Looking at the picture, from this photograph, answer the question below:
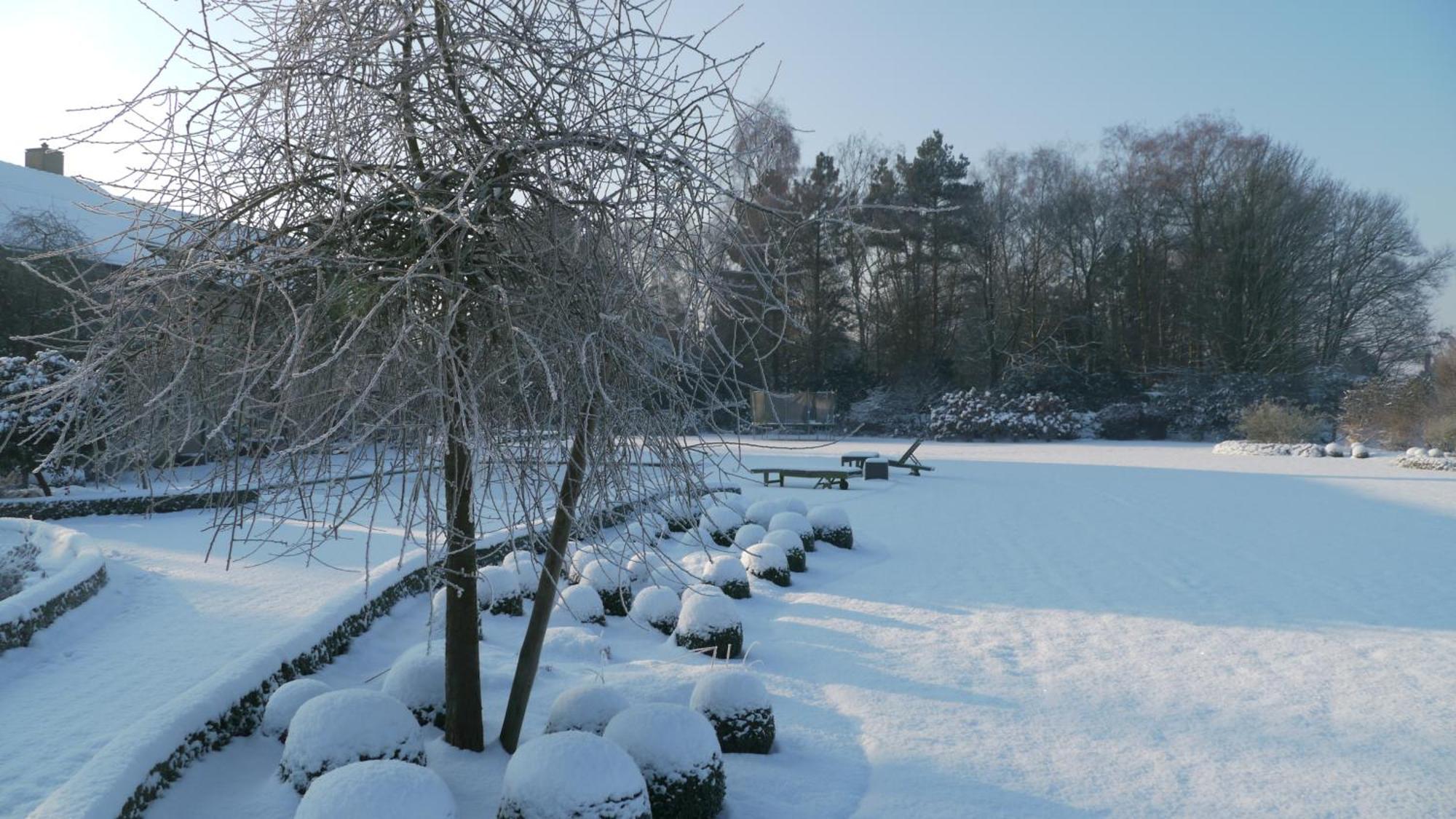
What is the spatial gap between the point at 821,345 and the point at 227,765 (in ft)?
91.0

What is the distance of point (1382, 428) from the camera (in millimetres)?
20453

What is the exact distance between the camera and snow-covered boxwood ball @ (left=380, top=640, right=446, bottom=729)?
4309 millimetres

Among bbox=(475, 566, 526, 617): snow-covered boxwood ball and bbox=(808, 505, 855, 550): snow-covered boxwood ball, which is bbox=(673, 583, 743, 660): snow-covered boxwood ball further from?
bbox=(808, 505, 855, 550): snow-covered boxwood ball

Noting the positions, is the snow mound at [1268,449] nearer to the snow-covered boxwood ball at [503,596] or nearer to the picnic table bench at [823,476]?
the picnic table bench at [823,476]

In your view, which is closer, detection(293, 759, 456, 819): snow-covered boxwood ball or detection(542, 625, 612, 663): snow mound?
detection(293, 759, 456, 819): snow-covered boxwood ball

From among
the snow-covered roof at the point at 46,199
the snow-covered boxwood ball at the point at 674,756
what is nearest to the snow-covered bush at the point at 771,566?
the snow-covered boxwood ball at the point at 674,756

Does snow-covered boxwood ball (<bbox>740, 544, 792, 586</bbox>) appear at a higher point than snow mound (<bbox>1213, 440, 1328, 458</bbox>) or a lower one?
lower

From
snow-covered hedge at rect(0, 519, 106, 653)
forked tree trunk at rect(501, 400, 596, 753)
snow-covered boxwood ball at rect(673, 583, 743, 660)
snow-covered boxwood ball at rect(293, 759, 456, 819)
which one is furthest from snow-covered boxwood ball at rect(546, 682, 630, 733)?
snow-covered hedge at rect(0, 519, 106, 653)

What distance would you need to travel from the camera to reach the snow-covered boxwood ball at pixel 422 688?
14.1 feet

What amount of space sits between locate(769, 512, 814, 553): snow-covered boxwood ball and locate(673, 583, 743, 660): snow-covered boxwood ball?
9.90 feet

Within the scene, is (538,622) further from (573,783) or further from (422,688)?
(573,783)

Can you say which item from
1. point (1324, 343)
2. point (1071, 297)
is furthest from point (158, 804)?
point (1324, 343)

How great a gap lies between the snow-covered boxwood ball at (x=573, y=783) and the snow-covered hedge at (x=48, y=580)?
14.4 ft

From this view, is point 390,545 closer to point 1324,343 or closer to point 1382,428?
point 1382,428
